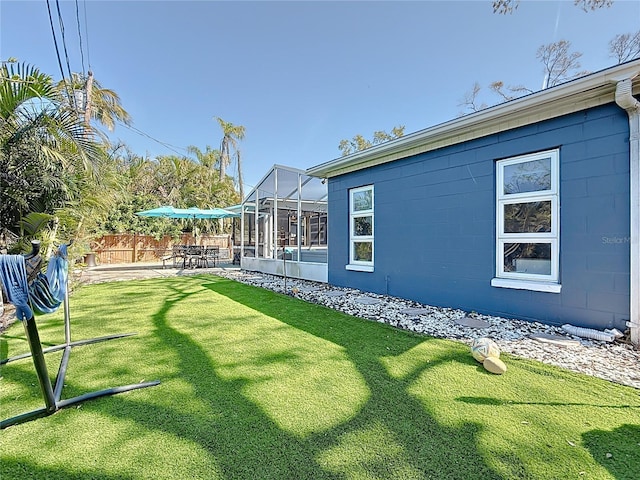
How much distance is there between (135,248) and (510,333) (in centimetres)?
1690

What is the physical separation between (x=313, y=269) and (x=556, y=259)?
5.71 metres

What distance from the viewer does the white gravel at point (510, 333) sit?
3.06 meters

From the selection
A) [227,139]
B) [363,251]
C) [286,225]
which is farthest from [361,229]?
[227,139]

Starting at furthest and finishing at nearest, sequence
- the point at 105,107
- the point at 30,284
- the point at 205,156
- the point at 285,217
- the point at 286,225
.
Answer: the point at 205,156 → the point at 286,225 → the point at 285,217 → the point at 105,107 → the point at 30,284

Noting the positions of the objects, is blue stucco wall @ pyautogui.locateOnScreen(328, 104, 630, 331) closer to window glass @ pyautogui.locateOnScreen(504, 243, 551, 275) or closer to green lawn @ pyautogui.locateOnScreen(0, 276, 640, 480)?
window glass @ pyautogui.locateOnScreen(504, 243, 551, 275)

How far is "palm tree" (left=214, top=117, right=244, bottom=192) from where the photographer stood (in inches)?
877

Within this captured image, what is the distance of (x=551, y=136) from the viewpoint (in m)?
4.25

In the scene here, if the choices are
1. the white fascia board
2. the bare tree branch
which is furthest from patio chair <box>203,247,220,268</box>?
the bare tree branch

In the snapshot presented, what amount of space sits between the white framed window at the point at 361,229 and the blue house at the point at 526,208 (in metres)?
0.32

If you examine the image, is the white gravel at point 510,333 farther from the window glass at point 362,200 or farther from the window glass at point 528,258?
the window glass at point 362,200

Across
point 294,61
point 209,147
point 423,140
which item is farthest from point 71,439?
point 209,147

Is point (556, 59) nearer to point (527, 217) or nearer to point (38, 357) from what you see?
point (527, 217)

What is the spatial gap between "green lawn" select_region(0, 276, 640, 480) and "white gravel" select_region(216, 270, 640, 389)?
0.34m

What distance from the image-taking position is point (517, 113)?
14.5 feet
